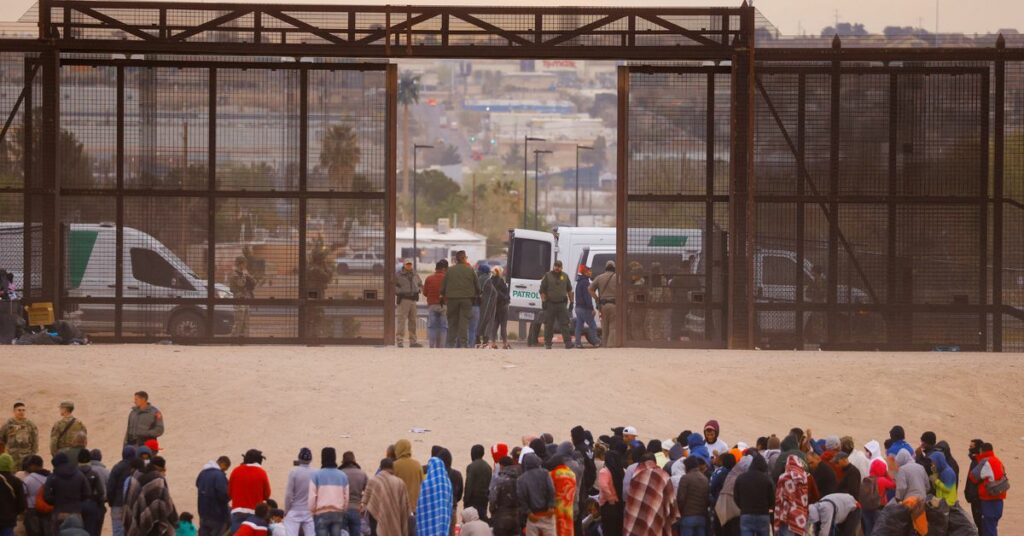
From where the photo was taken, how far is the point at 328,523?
611 inches

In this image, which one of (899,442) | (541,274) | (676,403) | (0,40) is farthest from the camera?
(541,274)

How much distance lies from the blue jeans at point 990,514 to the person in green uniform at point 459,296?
41.0 ft

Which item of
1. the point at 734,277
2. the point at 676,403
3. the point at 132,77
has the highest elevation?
the point at 132,77

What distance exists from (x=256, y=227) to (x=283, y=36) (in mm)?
3268

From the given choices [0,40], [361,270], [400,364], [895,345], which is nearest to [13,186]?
[0,40]

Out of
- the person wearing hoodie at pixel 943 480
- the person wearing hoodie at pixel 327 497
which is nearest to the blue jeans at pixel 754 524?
the person wearing hoodie at pixel 943 480

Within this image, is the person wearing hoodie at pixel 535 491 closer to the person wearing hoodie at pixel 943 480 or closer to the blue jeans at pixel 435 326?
the person wearing hoodie at pixel 943 480

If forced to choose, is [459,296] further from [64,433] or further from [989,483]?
[989,483]

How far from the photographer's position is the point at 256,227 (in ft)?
90.3

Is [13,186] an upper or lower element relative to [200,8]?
lower

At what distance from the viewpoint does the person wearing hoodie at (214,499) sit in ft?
51.4

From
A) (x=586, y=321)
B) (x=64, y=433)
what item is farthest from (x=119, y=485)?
A: (x=586, y=321)

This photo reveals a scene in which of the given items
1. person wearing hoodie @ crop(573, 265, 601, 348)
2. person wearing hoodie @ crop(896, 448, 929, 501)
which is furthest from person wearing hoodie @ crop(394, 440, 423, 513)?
person wearing hoodie @ crop(573, 265, 601, 348)

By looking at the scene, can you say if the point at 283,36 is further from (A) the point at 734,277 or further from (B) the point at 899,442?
(B) the point at 899,442
